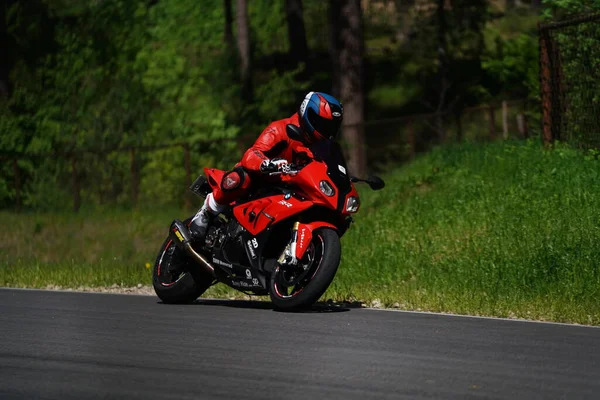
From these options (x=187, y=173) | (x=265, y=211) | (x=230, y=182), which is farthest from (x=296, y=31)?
(x=265, y=211)

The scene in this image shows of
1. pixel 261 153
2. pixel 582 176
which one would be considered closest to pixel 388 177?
pixel 582 176

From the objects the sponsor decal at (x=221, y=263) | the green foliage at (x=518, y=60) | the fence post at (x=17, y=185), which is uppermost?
the sponsor decal at (x=221, y=263)

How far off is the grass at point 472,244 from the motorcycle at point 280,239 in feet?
4.86

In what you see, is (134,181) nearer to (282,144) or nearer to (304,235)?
(282,144)

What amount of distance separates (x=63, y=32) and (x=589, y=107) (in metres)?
23.2

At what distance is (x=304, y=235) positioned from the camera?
11.5 m

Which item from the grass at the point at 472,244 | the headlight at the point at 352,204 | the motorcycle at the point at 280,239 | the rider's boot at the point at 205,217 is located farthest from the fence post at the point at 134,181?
the headlight at the point at 352,204

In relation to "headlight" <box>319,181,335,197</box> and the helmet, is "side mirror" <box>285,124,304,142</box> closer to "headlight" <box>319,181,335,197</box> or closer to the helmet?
the helmet

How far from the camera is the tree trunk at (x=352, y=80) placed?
2816cm

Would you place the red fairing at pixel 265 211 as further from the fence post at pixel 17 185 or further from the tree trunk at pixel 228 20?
the tree trunk at pixel 228 20

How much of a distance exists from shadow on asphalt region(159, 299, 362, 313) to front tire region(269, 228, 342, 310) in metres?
0.24

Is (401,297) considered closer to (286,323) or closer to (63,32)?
(286,323)

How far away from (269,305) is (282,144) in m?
1.63

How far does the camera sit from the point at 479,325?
10867 millimetres
